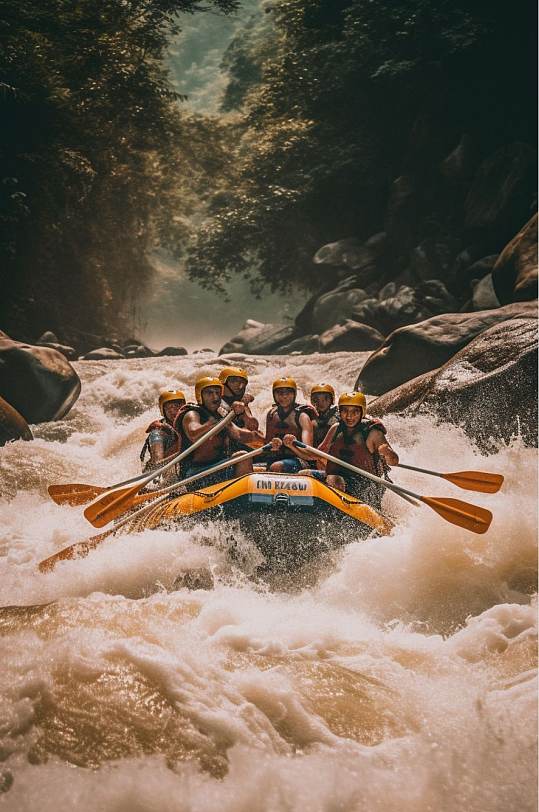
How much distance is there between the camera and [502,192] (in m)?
12.4

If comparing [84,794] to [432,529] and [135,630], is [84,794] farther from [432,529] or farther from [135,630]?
[432,529]

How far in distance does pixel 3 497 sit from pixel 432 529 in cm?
357

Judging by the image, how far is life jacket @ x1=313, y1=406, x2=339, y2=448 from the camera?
202 inches

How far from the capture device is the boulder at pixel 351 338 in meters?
12.1

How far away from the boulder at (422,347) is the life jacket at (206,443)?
162 inches

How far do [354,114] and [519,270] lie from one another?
24.6 ft

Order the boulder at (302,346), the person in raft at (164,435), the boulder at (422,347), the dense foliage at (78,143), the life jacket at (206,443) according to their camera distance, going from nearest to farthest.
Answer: the life jacket at (206,443), the person in raft at (164,435), the boulder at (422,347), the dense foliage at (78,143), the boulder at (302,346)

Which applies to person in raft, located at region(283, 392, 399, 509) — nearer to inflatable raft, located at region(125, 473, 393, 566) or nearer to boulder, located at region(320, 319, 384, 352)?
inflatable raft, located at region(125, 473, 393, 566)

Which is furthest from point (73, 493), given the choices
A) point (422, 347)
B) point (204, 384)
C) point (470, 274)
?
point (470, 274)

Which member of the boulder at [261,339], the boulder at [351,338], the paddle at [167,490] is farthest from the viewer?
the boulder at [261,339]

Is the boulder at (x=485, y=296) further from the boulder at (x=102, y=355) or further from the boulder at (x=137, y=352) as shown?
the boulder at (x=137, y=352)

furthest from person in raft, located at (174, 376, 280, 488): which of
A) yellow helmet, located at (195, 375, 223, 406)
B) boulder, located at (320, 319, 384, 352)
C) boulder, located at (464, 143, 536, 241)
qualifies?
boulder, located at (464, 143, 536, 241)

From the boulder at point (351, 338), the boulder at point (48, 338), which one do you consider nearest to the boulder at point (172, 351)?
the boulder at point (48, 338)

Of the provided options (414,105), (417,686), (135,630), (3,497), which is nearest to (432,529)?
(417,686)
